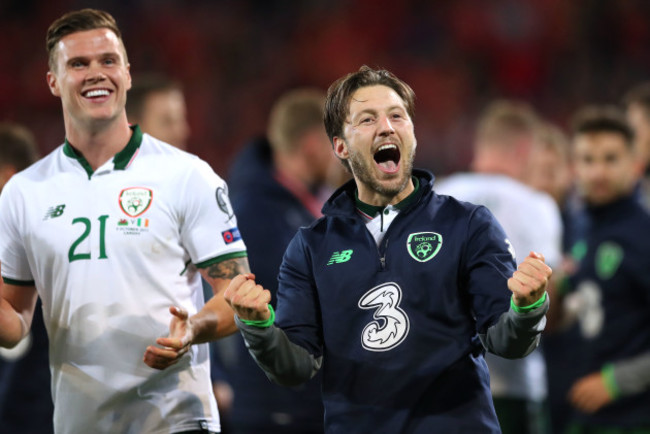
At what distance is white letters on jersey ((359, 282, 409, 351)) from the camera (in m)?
3.06

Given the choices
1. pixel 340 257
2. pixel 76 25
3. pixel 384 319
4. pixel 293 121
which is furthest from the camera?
pixel 293 121

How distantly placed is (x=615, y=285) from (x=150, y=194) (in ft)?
10.5

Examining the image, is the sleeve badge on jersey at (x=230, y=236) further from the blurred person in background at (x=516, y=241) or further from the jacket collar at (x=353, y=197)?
the blurred person in background at (x=516, y=241)

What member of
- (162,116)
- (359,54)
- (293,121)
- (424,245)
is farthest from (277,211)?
(359,54)

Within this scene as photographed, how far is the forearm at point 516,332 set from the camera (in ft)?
9.14

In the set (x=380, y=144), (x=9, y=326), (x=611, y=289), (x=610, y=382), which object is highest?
(x=380, y=144)

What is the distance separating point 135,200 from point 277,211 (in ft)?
7.27

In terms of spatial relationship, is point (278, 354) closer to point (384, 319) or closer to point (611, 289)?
point (384, 319)

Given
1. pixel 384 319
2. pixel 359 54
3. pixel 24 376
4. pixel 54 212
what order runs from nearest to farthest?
1. pixel 384 319
2. pixel 54 212
3. pixel 24 376
4. pixel 359 54

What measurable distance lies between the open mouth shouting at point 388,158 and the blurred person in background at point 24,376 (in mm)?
2378

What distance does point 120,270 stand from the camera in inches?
140

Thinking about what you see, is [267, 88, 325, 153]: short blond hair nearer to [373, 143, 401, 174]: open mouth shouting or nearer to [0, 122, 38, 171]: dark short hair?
[0, 122, 38, 171]: dark short hair

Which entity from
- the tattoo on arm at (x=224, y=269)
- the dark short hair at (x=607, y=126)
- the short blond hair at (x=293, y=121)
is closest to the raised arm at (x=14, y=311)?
the tattoo on arm at (x=224, y=269)

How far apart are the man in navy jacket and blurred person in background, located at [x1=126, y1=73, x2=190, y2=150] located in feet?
8.92
